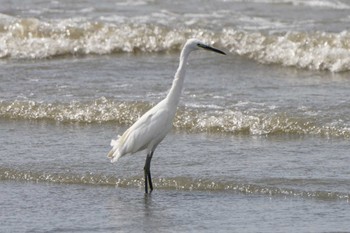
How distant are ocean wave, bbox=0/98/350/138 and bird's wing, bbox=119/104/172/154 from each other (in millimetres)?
1756

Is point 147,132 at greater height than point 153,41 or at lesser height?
lesser

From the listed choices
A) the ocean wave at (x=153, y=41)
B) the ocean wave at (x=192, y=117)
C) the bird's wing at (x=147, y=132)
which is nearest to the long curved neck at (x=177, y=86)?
the bird's wing at (x=147, y=132)

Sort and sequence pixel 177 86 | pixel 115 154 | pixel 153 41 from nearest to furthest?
pixel 115 154 < pixel 177 86 < pixel 153 41

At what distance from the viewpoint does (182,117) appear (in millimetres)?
10844

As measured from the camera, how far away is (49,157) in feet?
31.6

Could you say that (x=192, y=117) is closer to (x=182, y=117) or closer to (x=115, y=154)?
(x=182, y=117)

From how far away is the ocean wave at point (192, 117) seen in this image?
A: 1028cm

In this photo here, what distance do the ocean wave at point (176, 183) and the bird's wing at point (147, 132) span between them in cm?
35

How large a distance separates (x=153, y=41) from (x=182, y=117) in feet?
17.2

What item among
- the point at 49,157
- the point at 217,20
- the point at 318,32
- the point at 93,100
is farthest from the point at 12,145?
the point at 217,20

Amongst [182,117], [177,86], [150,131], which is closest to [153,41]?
[182,117]

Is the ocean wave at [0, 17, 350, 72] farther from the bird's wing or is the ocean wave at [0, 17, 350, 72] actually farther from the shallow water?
→ the bird's wing

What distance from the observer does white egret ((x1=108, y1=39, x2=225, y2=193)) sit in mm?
8648

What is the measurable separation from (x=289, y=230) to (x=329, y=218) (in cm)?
43
